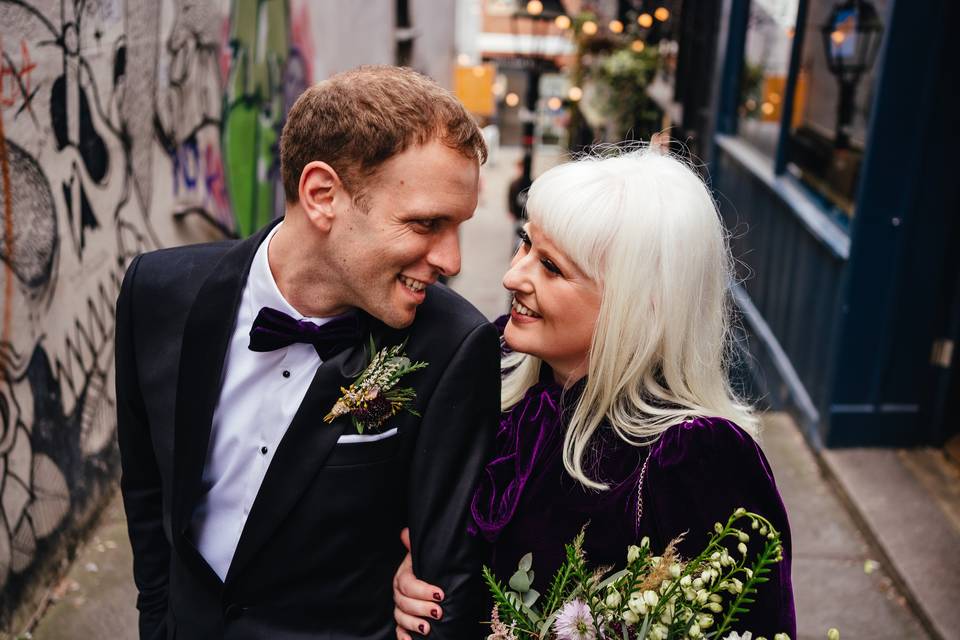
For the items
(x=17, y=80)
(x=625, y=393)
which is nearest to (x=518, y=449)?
(x=625, y=393)

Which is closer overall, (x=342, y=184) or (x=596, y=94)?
(x=342, y=184)

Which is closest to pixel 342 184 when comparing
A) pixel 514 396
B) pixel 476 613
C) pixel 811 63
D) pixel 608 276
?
pixel 608 276

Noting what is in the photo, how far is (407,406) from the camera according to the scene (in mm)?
1871

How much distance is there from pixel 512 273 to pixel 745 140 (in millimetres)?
6813

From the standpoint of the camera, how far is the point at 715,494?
1.73 meters

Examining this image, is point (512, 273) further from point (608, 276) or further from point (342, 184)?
point (342, 184)

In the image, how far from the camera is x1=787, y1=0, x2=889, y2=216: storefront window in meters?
5.22

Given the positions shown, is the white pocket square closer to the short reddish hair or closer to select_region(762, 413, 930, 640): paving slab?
the short reddish hair

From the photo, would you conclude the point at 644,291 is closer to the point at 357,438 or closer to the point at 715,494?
the point at 715,494

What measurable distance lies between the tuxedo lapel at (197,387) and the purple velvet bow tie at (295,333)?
9 cm

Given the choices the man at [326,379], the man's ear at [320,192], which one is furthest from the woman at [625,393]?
the man's ear at [320,192]

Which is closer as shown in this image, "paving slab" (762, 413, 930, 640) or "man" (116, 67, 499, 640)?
"man" (116, 67, 499, 640)

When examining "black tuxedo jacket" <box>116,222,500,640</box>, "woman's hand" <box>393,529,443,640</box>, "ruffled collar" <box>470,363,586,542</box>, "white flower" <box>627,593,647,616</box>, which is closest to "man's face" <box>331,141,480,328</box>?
"black tuxedo jacket" <box>116,222,500,640</box>

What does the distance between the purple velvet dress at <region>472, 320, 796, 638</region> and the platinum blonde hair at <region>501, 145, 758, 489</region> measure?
49mm
